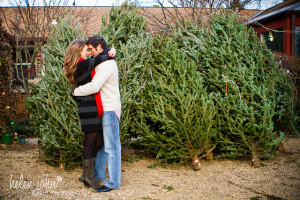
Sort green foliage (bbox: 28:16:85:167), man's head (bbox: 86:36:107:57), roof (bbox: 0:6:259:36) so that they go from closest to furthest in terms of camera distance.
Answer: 1. man's head (bbox: 86:36:107:57)
2. green foliage (bbox: 28:16:85:167)
3. roof (bbox: 0:6:259:36)

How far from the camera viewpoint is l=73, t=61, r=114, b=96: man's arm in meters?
3.60

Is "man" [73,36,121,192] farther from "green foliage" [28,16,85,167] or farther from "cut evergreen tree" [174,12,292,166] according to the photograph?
"cut evergreen tree" [174,12,292,166]

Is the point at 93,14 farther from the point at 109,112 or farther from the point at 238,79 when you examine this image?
the point at 109,112

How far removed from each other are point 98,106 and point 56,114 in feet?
2.83

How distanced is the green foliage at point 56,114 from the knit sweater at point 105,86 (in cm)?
63

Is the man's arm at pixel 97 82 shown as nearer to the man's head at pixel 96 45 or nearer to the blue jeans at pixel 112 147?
the man's head at pixel 96 45

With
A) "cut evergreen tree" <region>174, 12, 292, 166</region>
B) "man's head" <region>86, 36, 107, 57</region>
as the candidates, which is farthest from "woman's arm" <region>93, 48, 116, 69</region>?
"cut evergreen tree" <region>174, 12, 292, 166</region>

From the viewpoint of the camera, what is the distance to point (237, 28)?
5.42 meters

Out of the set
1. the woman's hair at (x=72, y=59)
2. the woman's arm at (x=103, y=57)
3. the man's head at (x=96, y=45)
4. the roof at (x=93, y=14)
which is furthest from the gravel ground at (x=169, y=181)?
the roof at (x=93, y=14)

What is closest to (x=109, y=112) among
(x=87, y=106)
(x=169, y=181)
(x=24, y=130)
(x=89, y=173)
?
(x=87, y=106)

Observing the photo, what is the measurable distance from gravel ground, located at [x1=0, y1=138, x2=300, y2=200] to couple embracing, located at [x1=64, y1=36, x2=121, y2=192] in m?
0.29

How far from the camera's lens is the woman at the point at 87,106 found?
373cm

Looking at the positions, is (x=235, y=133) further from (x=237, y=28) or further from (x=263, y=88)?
(x=237, y=28)

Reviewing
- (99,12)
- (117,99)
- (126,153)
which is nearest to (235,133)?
(117,99)
